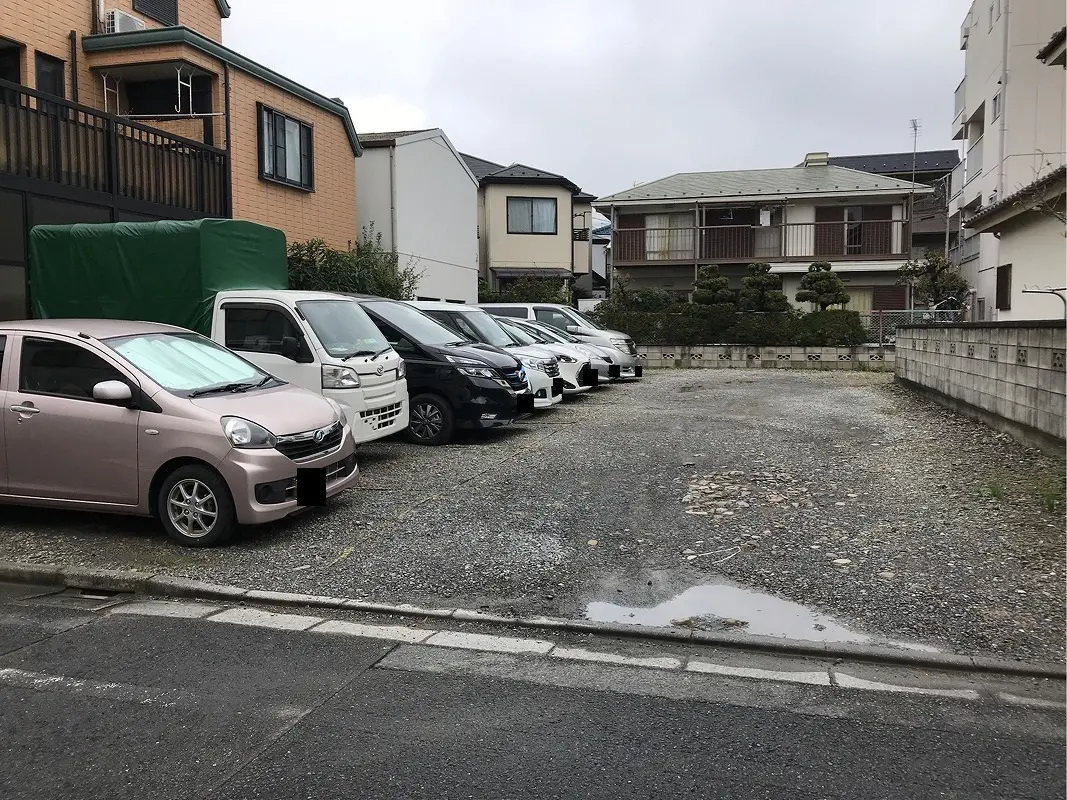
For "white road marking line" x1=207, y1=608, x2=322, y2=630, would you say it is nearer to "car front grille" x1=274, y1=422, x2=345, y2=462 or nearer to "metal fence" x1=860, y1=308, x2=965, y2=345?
"car front grille" x1=274, y1=422, x2=345, y2=462

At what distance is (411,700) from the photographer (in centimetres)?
372

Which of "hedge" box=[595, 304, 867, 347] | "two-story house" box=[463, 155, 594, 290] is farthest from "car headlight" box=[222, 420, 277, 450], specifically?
"two-story house" box=[463, 155, 594, 290]

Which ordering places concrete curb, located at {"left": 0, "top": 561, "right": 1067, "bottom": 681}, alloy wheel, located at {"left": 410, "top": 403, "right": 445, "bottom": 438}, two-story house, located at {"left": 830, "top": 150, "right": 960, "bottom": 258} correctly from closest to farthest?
concrete curb, located at {"left": 0, "top": 561, "right": 1067, "bottom": 681} → alloy wheel, located at {"left": 410, "top": 403, "right": 445, "bottom": 438} → two-story house, located at {"left": 830, "top": 150, "right": 960, "bottom": 258}

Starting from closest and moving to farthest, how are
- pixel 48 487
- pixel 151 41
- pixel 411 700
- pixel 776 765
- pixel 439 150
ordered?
pixel 776 765, pixel 411 700, pixel 48 487, pixel 151 41, pixel 439 150

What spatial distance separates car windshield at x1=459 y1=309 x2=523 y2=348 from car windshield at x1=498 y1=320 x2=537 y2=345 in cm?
59

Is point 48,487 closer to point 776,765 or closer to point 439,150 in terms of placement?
point 776,765

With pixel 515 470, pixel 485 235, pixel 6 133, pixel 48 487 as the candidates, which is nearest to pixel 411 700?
pixel 48 487

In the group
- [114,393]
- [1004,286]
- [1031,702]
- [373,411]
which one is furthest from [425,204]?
[1031,702]

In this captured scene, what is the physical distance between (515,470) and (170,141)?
30.4 feet

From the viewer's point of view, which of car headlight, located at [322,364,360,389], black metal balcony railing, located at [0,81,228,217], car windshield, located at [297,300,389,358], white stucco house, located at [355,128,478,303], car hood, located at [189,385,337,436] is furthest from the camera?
white stucco house, located at [355,128,478,303]

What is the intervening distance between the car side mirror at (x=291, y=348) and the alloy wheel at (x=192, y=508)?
105 inches

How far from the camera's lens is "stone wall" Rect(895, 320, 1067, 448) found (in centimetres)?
779

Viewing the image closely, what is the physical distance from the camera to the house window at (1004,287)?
583 inches

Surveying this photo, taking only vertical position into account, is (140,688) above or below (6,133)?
below
